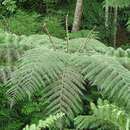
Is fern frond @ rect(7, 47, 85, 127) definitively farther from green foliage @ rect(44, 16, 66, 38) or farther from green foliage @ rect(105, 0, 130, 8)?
green foliage @ rect(44, 16, 66, 38)

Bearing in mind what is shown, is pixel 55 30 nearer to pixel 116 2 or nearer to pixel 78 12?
pixel 78 12

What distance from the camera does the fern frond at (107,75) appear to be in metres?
1.29

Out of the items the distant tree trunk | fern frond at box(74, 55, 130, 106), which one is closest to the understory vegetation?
fern frond at box(74, 55, 130, 106)

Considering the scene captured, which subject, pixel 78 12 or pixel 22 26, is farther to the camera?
pixel 78 12

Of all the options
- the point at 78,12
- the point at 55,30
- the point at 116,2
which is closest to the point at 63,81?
the point at 116,2

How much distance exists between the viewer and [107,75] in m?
1.39

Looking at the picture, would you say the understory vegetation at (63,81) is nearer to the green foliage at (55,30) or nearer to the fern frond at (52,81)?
the fern frond at (52,81)

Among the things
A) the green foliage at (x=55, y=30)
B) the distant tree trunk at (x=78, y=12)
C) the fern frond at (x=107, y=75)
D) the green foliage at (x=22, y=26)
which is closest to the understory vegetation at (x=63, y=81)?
the fern frond at (x=107, y=75)

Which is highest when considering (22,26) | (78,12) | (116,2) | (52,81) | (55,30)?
(116,2)

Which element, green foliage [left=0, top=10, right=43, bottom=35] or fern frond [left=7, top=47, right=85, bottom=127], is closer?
fern frond [left=7, top=47, right=85, bottom=127]

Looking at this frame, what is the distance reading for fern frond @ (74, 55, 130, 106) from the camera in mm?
1294

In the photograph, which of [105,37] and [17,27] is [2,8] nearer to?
[17,27]

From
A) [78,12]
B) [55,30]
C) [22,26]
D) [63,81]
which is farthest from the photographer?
[78,12]

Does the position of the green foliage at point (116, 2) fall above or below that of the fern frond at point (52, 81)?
above
